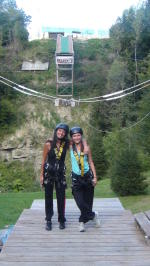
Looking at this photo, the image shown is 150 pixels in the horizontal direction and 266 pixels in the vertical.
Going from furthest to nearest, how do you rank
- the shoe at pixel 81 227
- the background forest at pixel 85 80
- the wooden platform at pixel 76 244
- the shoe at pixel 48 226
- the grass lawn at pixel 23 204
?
the background forest at pixel 85 80 → the grass lawn at pixel 23 204 → the shoe at pixel 48 226 → the shoe at pixel 81 227 → the wooden platform at pixel 76 244

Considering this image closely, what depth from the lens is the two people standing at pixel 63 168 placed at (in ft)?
17.6

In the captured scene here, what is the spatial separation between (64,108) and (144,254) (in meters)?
26.6

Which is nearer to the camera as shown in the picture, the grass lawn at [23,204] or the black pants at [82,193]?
the black pants at [82,193]

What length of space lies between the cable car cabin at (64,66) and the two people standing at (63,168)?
25755 mm

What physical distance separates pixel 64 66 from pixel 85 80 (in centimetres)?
193

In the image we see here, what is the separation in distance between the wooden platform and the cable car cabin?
25.7m

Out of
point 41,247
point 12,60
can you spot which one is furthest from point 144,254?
point 12,60

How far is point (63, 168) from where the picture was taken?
543 centimetres

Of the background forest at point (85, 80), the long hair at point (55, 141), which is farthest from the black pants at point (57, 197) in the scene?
the background forest at point (85, 80)

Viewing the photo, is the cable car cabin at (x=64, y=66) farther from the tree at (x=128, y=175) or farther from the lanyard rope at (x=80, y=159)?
the lanyard rope at (x=80, y=159)

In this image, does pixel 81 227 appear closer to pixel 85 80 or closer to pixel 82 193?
pixel 82 193

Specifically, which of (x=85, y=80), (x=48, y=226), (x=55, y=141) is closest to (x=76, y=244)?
(x=48, y=226)

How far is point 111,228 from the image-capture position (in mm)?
5395

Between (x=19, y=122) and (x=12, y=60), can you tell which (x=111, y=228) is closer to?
(x=19, y=122)
